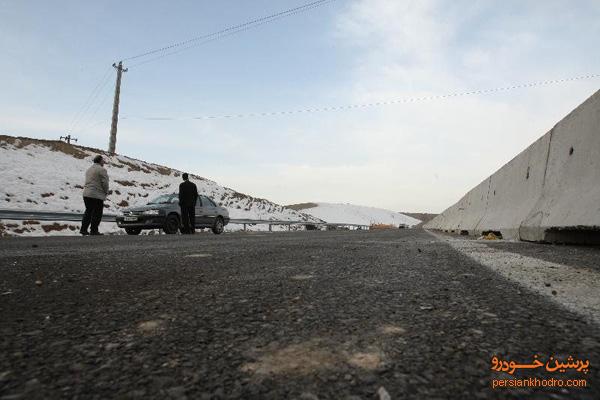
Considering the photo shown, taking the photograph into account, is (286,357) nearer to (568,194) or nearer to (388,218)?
(568,194)

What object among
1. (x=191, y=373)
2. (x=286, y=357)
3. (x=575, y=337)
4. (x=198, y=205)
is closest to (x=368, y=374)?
(x=286, y=357)

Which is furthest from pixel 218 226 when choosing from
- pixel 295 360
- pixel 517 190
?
pixel 295 360

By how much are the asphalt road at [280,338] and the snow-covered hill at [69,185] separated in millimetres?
13829

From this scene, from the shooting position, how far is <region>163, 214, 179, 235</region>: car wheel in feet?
49.7

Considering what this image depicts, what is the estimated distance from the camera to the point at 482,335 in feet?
4.70

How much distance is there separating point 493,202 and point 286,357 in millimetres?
9885

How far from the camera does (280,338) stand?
142 centimetres

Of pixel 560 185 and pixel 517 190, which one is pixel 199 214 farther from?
pixel 560 185

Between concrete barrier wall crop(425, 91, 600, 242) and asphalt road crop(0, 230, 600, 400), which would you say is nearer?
asphalt road crop(0, 230, 600, 400)

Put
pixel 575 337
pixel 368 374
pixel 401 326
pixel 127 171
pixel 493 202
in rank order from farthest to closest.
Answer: pixel 127 171, pixel 493 202, pixel 401 326, pixel 575 337, pixel 368 374

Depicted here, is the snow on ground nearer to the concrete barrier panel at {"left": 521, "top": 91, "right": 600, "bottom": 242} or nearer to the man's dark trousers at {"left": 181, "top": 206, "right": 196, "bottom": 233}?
the man's dark trousers at {"left": 181, "top": 206, "right": 196, "bottom": 233}

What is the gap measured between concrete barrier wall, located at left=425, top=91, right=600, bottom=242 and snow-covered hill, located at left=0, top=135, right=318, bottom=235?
13903 mm

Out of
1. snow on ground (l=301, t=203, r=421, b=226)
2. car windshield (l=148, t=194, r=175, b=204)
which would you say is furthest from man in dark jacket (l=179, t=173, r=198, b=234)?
snow on ground (l=301, t=203, r=421, b=226)

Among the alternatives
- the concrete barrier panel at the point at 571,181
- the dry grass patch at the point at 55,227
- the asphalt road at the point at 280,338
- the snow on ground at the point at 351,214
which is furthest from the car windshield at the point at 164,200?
the snow on ground at the point at 351,214
